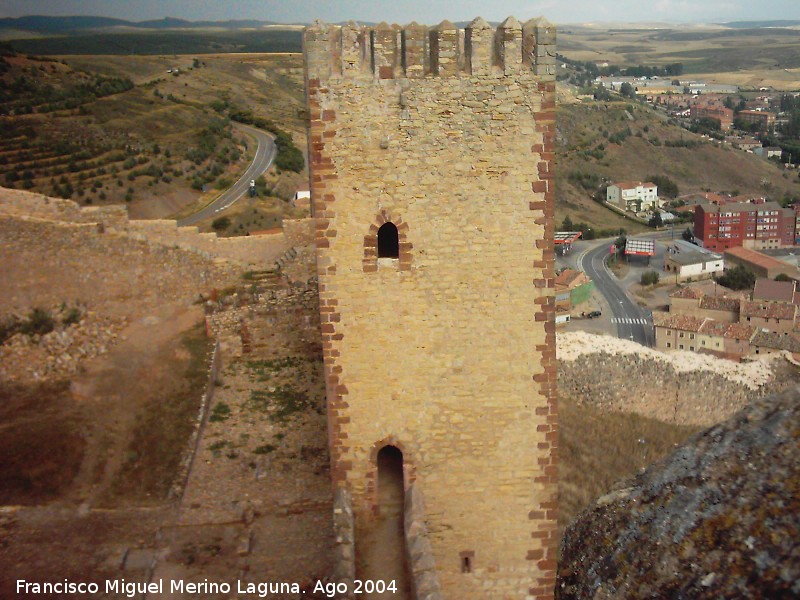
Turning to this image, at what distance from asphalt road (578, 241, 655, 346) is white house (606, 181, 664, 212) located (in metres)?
12.2

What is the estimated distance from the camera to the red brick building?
61281 mm

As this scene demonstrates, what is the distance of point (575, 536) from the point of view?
2873 mm

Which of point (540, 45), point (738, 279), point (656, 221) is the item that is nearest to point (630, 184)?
point (656, 221)

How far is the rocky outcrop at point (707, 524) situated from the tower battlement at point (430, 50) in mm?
4550

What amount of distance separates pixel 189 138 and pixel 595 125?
223ft

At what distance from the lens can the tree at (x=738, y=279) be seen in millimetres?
50906

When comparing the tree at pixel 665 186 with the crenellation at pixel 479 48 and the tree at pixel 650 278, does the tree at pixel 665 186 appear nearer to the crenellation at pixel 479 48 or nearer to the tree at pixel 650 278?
the tree at pixel 650 278

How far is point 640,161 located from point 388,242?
85.3 m

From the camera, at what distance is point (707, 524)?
7.51ft

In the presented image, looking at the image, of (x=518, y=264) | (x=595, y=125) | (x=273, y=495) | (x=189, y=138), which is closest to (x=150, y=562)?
(x=273, y=495)

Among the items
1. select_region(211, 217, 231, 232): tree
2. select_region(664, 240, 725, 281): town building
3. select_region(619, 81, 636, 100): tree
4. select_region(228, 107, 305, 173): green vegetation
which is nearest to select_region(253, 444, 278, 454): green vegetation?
select_region(211, 217, 231, 232): tree

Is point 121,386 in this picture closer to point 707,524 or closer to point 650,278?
point 707,524

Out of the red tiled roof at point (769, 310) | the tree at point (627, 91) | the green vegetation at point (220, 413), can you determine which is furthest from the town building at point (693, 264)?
the tree at point (627, 91)

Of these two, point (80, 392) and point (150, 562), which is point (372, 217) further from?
point (80, 392)
